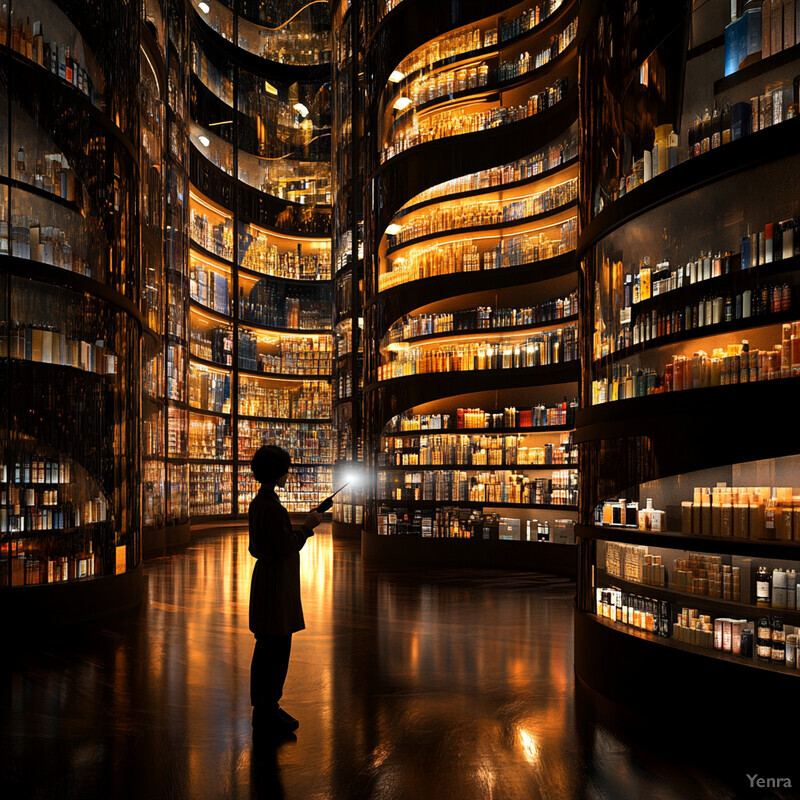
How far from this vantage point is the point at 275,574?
13.9 ft

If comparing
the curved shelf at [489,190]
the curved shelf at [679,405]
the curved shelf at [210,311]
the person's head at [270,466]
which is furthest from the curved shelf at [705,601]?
the curved shelf at [210,311]

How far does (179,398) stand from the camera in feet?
50.5

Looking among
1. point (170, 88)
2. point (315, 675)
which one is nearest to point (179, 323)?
point (170, 88)

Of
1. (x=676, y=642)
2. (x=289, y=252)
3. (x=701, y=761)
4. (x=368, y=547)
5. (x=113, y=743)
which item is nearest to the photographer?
(x=701, y=761)

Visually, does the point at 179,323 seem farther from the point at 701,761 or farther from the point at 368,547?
the point at 701,761

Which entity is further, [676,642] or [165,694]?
[165,694]

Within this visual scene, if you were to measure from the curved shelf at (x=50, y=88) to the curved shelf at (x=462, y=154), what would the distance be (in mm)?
5283

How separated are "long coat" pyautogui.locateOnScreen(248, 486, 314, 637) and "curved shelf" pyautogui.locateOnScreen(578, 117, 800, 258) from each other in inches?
101

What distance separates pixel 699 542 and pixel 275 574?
2161 millimetres

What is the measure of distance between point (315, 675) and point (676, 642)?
234 centimetres

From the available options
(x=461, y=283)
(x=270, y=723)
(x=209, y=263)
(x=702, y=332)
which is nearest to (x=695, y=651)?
(x=702, y=332)

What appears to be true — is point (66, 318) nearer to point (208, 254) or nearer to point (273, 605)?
point (273, 605)

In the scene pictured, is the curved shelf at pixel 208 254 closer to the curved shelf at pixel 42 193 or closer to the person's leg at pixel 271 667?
the curved shelf at pixel 42 193

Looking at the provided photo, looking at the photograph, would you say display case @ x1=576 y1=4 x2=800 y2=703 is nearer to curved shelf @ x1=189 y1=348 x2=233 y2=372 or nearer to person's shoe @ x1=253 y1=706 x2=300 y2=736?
person's shoe @ x1=253 y1=706 x2=300 y2=736
